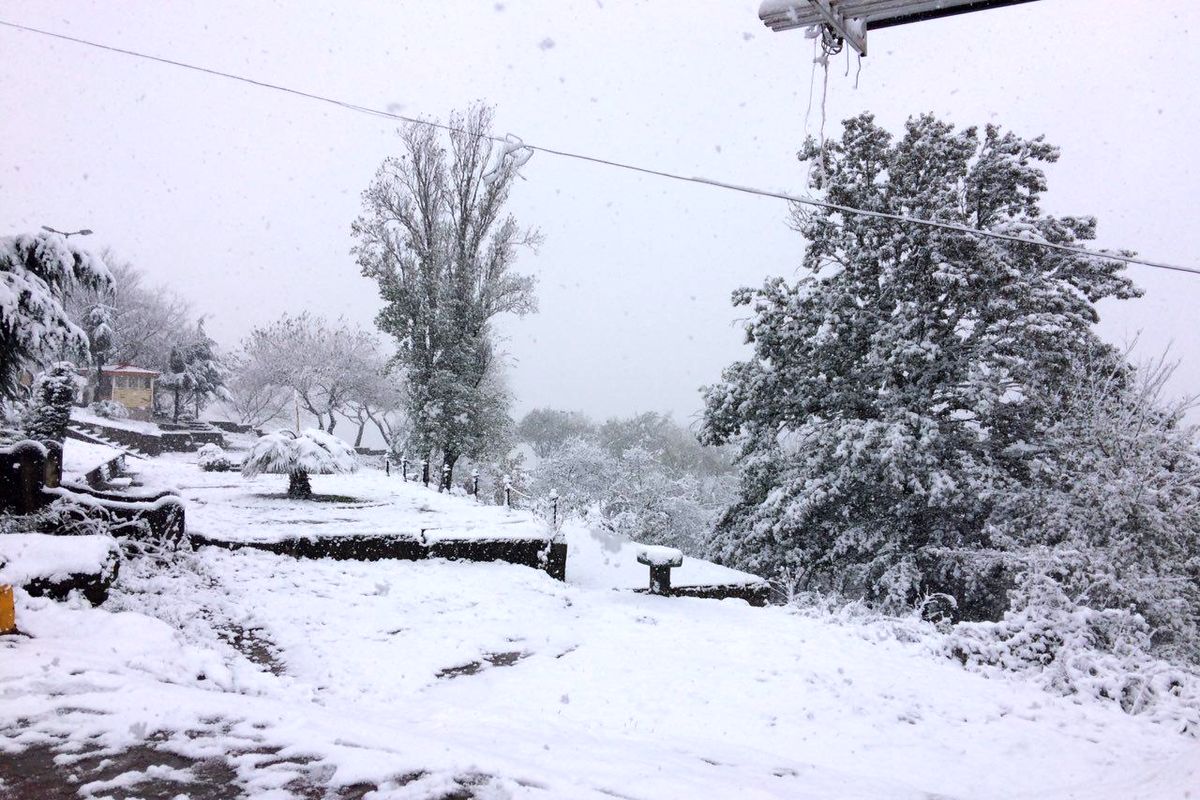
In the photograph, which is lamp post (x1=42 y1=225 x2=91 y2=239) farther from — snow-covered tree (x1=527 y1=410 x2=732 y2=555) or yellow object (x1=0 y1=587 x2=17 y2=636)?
snow-covered tree (x1=527 y1=410 x2=732 y2=555)

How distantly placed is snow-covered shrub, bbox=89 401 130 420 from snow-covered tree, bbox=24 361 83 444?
1573 centimetres

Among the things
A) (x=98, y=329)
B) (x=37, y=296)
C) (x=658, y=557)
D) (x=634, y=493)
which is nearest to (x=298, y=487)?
(x=37, y=296)

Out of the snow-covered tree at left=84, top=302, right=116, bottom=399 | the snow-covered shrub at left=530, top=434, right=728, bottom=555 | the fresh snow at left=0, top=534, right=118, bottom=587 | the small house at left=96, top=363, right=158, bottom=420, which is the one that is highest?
the snow-covered tree at left=84, top=302, right=116, bottom=399

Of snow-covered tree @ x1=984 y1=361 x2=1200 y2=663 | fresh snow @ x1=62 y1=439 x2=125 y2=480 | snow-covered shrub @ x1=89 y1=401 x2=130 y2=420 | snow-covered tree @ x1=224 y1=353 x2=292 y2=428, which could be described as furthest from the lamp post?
snow-covered tree @ x1=224 y1=353 x2=292 y2=428

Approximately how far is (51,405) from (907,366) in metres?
18.3

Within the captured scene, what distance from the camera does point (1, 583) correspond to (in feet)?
15.0

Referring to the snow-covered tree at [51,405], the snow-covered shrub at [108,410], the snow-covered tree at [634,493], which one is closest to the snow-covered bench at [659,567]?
the snow-covered tree at [634,493]

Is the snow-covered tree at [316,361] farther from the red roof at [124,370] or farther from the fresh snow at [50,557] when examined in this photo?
the fresh snow at [50,557]

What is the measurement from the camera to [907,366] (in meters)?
13.7

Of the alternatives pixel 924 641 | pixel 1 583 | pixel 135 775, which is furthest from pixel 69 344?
pixel 924 641

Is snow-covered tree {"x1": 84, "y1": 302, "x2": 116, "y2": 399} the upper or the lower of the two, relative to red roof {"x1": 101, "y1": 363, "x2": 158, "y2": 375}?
upper

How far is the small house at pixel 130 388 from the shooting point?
104 ft

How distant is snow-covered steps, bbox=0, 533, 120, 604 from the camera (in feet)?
16.6

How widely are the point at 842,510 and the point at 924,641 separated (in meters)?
7.84
